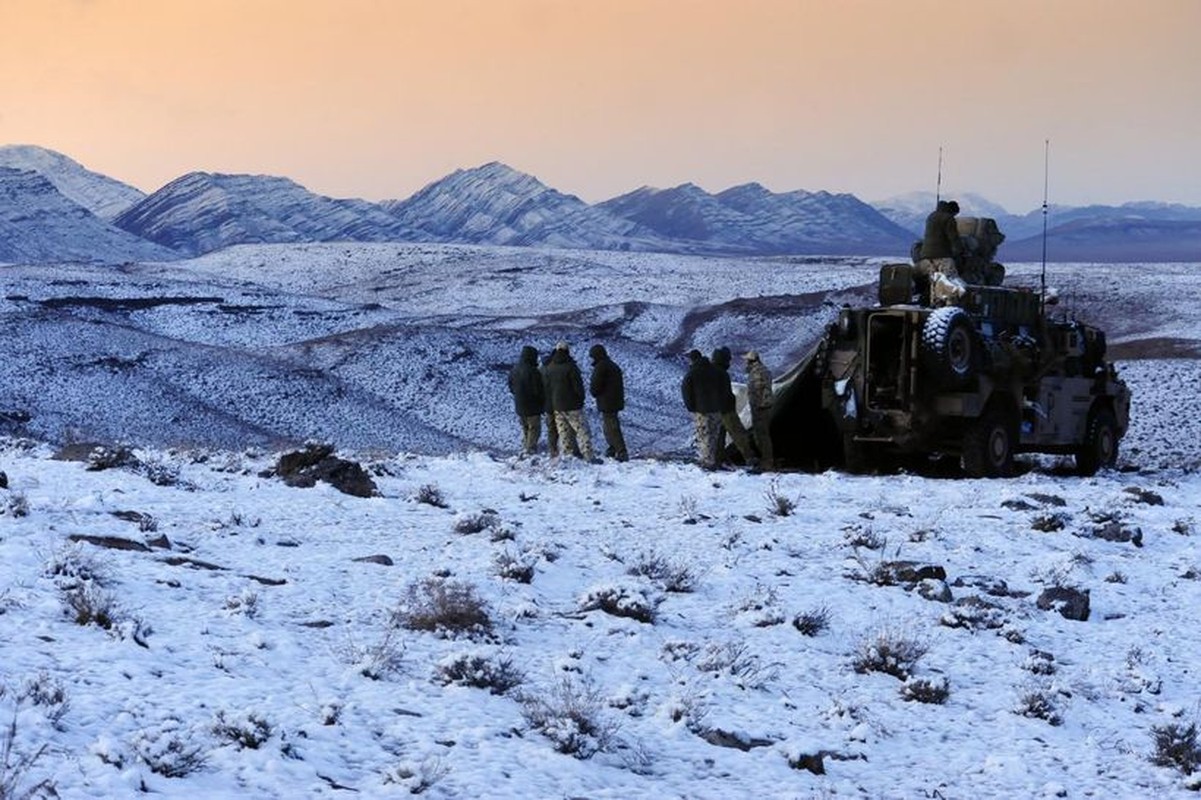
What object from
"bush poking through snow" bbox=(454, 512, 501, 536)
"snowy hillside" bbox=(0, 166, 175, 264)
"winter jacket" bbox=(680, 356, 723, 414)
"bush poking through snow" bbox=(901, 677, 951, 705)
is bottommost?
"bush poking through snow" bbox=(901, 677, 951, 705)

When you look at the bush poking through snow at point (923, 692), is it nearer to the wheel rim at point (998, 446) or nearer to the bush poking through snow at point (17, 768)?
the bush poking through snow at point (17, 768)

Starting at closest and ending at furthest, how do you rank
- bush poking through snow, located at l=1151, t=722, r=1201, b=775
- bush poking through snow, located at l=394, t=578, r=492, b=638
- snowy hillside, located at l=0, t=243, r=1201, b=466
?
bush poking through snow, located at l=1151, t=722, r=1201, b=775
bush poking through snow, located at l=394, t=578, r=492, b=638
snowy hillside, located at l=0, t=243, r=1201, b=466

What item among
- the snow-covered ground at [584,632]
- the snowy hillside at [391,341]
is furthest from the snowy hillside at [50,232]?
the snow-covered ground at [584,632]

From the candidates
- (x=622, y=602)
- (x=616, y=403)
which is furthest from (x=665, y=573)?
(x=616, y=403)

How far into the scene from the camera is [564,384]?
21203 mm

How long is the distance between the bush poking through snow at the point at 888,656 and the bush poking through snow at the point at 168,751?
4.61m

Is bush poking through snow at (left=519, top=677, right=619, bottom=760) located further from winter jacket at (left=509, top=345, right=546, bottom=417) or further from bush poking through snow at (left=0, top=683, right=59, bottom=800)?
winter jacket at (left=509, top=345, right=546, bottom=417)

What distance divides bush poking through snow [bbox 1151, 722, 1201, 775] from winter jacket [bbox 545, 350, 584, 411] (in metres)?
12.8

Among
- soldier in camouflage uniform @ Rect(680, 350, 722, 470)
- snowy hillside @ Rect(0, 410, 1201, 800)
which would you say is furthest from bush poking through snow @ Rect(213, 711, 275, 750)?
soldier in camouflage uniform @ Rect(680, 350, 722, 470)

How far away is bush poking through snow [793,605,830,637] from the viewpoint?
1059 centimetres

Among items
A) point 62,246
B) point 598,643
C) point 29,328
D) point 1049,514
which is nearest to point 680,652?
point 598,643

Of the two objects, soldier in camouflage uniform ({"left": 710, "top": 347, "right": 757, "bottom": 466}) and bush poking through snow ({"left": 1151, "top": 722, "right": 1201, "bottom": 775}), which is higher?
soldier in camouflage uniform ({"left": 710, "top": 347, "right": 757, "bottom": 466})

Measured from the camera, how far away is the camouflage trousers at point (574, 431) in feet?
69.3

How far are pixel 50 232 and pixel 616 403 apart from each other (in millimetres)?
138594
